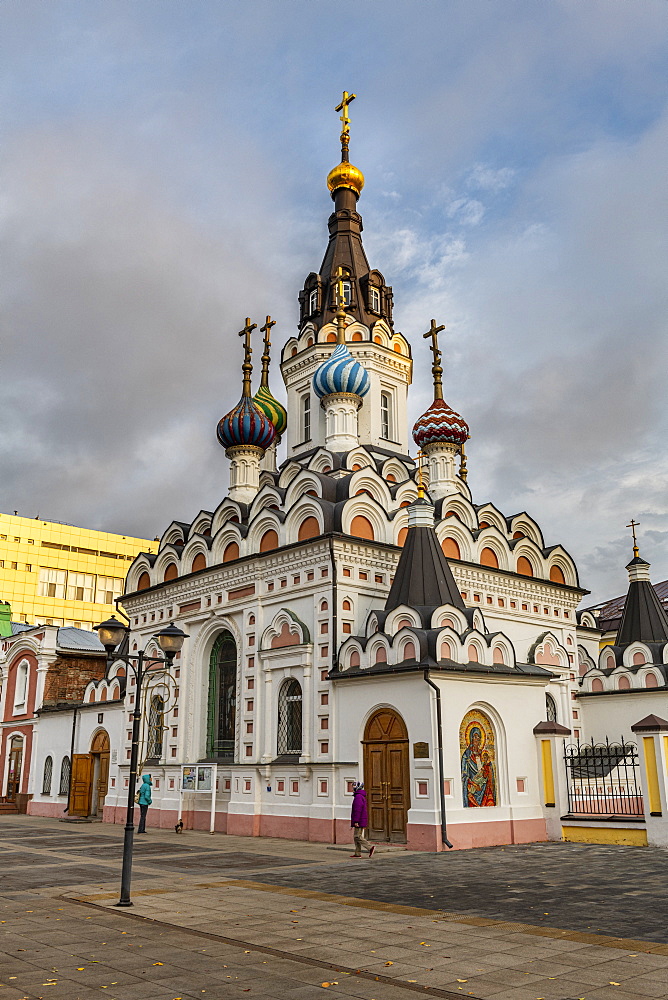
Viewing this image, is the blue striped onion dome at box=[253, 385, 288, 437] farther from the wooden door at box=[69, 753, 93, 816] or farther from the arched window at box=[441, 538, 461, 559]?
the wooden door at box=[69, 753, 93, 816]

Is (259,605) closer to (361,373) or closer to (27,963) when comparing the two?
(361,373)

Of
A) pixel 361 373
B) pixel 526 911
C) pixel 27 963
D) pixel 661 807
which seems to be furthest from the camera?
pixel 361 373

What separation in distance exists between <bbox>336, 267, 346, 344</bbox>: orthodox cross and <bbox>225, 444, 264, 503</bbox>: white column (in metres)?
3.85

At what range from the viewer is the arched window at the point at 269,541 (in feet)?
66.9

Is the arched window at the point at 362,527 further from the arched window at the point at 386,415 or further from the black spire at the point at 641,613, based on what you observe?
the black spire at the point at 641,613

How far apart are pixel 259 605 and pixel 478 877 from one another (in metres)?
9.81

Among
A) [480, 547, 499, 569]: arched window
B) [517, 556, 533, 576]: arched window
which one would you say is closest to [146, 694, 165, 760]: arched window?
[480, 547, 499, 569]: arched window

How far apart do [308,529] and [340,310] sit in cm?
820

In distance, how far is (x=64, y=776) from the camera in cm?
2762

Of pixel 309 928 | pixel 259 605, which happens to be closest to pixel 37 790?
pixel 259 605

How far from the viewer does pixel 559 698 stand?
22.6 m

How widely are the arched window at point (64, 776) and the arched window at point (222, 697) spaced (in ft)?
27.8

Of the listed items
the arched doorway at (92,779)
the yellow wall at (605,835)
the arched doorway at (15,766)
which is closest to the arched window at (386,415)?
the arched doorway at (92,779)

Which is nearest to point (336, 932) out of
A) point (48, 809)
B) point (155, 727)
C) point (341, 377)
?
point (341, 377)
